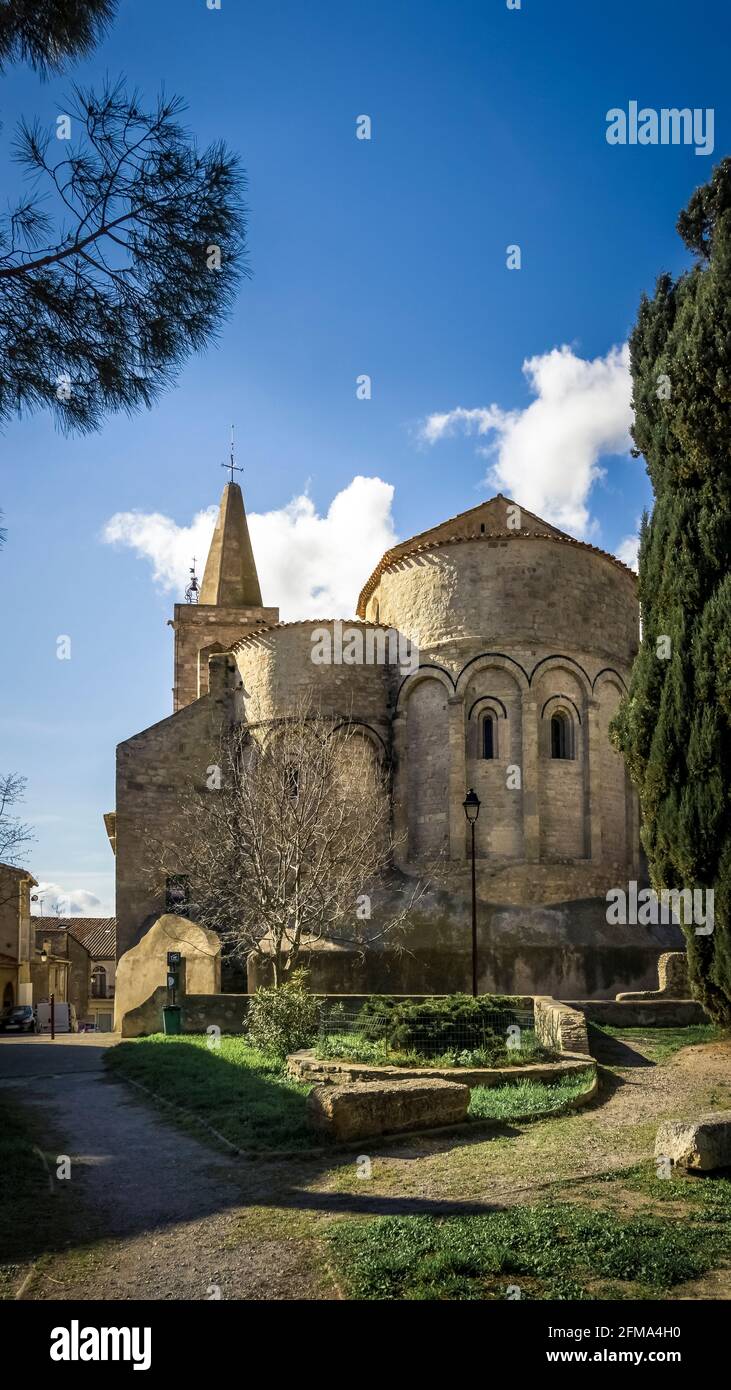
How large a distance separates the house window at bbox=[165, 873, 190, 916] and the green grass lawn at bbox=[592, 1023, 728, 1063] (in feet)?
39.9

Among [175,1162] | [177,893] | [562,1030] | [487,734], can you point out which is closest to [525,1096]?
[562,1030]

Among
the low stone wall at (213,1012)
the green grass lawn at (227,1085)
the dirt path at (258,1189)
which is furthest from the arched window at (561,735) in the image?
the dirt path at (258,1189)

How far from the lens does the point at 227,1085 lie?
12.2 m

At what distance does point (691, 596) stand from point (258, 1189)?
9509 mm

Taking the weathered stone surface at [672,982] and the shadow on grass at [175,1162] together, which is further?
the weathered stone surface at [672,982]

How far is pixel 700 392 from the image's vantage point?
13.6m

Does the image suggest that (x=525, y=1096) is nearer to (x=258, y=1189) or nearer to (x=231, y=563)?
(x=258, y=1189)

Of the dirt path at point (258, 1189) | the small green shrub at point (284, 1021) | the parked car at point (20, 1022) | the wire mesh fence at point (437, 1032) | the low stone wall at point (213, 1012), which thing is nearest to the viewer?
the dirt path at point (258, 1189)

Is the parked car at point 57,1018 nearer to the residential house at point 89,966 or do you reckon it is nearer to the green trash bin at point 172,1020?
the residential house at point 89,966

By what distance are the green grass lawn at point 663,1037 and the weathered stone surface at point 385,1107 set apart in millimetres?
5352

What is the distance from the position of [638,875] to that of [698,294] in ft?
50.0

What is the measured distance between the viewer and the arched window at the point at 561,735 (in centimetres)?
2542

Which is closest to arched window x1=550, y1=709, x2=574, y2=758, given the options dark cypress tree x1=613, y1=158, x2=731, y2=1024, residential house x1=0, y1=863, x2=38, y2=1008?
dark cypress tree x1=613, y1=158, x2=731, y2=1024

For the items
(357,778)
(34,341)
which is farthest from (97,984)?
(34,341)
